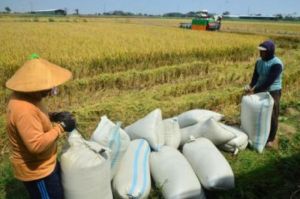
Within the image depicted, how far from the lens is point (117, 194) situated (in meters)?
3.02

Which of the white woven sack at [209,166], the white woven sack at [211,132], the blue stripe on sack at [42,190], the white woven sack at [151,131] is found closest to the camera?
the blue stripe on sack at [42,190]

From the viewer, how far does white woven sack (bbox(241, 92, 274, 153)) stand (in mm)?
4191

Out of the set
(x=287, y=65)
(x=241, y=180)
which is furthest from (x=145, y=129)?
(x=287, y=65)

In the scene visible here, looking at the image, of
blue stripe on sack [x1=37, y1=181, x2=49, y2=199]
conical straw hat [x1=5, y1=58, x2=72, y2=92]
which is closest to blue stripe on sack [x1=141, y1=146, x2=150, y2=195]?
blue stripe on sack [x1=37, y1=181, x2=49, y2=199]

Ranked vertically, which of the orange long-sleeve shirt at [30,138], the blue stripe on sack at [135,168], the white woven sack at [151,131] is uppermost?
the orange long-sleeve shirt at [30,138]

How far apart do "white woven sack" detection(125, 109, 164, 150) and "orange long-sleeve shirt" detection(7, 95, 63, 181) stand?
1405mm

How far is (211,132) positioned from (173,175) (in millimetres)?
1023

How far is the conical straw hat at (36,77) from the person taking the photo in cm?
215

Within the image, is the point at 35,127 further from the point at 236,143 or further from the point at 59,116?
the point at 236,143

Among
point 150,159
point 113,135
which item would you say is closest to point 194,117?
point 150,159

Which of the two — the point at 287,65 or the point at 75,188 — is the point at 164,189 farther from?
the point at 287,65

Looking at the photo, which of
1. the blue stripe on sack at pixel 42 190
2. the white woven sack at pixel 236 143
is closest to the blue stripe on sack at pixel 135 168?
the blue stripe on sack at pixel 42 190

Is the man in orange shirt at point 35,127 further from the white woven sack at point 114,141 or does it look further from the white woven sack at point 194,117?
the white woven sack at point 194,117

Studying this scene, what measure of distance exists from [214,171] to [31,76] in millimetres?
1962
